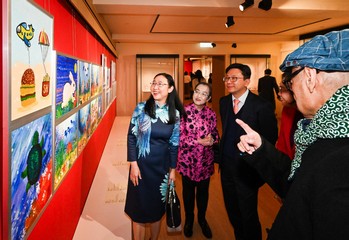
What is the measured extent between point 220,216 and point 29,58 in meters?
2.80

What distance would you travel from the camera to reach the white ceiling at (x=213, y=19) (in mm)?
4488

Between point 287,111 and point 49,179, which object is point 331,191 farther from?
point 287,111

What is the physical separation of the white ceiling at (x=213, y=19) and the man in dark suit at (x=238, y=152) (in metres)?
2.38

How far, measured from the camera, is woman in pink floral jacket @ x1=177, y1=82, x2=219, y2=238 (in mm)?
2883

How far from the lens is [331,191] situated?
2.41 ft

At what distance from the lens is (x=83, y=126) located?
2.95 metres

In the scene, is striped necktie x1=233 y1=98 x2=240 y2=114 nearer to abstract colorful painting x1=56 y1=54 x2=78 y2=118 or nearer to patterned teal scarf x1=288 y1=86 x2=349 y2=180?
abstract colorful painting x1=56 y1=54 x2=78 y2=118

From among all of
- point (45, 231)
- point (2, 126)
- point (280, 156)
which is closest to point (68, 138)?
point (45, 231)

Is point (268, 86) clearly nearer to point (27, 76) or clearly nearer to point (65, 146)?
point (65, 146)

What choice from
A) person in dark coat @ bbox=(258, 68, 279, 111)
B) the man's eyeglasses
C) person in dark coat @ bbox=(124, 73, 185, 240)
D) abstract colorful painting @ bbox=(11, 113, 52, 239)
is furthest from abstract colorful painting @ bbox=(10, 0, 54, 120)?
person in dark coat @ bbox=(258, 68, 279, 111)

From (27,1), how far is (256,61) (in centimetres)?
1128

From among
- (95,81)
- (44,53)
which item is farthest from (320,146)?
(95,81)

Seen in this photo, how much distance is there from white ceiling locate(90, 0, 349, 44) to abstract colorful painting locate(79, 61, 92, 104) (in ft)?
4.91

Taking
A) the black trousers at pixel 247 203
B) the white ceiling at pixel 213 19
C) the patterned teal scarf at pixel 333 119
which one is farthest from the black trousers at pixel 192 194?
the white ceiling at pixel 213 19
